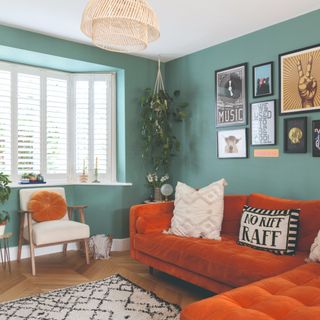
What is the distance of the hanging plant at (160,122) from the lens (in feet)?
14.7

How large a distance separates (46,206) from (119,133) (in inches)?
53.7

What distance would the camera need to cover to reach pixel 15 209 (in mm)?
4012

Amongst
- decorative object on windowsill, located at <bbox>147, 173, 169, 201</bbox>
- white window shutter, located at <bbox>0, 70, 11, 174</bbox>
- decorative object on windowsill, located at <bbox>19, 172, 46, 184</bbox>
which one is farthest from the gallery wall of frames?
white window shutter, located at <bbox>0, 70, 11, 174</bbox>

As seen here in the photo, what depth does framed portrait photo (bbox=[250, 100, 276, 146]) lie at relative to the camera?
11.6ft

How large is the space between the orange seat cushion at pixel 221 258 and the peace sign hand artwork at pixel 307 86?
1.45 m

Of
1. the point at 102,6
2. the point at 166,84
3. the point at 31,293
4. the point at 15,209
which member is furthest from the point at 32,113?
the point at 102,6

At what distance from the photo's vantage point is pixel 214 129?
4195 mm

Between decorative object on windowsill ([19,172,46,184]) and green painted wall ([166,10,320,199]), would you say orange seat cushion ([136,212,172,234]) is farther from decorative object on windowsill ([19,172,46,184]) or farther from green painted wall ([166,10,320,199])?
decorative object on windowsill ([19,172,46,184])

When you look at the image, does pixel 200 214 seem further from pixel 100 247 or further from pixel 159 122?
pixel 159 122

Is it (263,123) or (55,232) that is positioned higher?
(263,123)

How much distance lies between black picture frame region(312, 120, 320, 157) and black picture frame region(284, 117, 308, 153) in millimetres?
71

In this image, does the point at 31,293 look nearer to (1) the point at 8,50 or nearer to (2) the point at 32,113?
(2) the point at 32,113

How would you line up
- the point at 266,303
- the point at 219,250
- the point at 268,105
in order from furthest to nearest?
the point at 268,105 < the point at 219,250 < the point at 266,303

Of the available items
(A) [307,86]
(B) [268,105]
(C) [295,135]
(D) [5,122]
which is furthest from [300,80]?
(D) [5,122]
